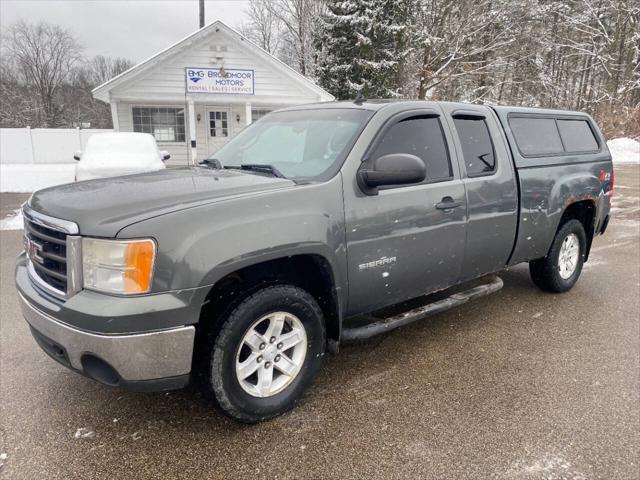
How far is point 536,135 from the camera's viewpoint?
4551 mm

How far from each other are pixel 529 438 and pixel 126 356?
7.30 ft

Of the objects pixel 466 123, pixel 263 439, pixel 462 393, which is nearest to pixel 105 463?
pixel 263 439

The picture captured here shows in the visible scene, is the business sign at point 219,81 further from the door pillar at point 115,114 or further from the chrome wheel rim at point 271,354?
the chrome wheel rim at point 271,354

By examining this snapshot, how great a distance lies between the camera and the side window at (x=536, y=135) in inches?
172

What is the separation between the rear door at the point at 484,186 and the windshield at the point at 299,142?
0.95 meters

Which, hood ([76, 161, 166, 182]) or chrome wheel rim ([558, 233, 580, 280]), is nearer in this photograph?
chrome wheel rim ([558, 233, 580, 280])


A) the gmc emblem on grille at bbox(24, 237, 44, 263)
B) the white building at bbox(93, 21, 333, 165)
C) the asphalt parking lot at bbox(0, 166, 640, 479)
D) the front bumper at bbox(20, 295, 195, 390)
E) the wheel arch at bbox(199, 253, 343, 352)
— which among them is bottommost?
the asphalt parking lot at bbox(0, 166, 640, 479)

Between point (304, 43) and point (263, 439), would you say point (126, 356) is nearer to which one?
point (263, 439)

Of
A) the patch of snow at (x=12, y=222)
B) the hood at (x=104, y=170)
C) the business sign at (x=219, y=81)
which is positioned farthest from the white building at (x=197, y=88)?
the patch of snow at (x=12, y=222)

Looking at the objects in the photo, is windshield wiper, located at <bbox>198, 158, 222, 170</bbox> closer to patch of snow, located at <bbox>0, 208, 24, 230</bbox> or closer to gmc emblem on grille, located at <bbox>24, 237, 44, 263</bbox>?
gmc emblem on grille, located at <bbox>24, 237, 44, 263</bbox>

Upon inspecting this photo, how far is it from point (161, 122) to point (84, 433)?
16.8m

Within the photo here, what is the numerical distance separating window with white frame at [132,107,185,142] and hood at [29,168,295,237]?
15.8 meters

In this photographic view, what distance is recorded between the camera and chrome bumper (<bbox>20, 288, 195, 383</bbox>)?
224cm

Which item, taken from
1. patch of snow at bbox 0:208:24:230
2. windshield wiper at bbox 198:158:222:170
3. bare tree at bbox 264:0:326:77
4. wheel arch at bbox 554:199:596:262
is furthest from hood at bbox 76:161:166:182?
bare tree at bbox 264:0:326:77
